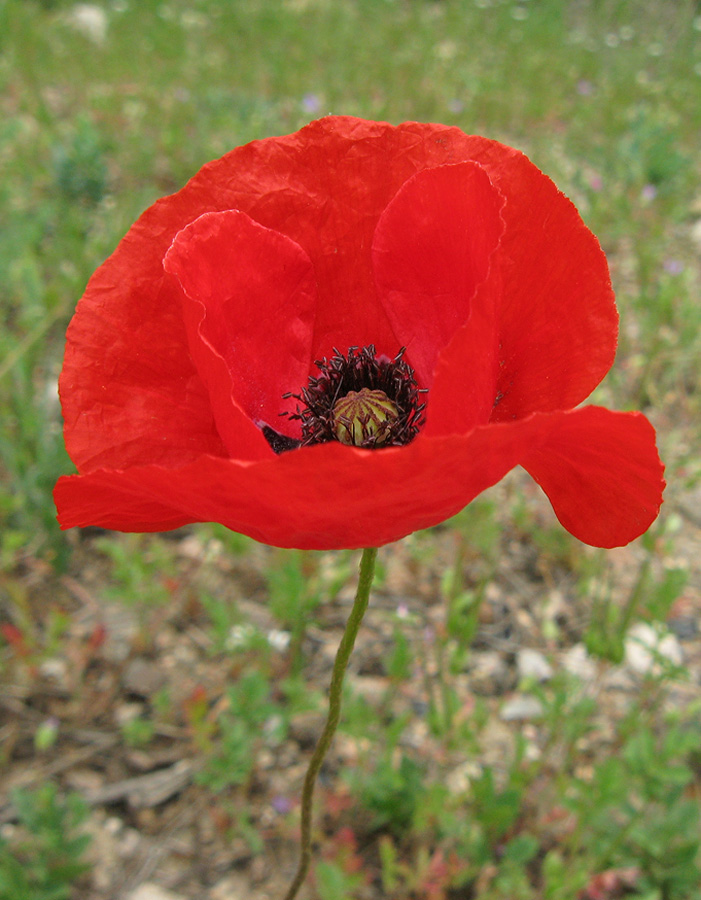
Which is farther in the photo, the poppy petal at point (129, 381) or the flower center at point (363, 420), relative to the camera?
the flower center at point (363, 420)

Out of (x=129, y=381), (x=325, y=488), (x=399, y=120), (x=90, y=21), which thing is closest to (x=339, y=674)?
(x=325, y=488)

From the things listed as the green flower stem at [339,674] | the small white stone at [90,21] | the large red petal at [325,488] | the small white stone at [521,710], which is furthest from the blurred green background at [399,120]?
the large red petal at [325,488]

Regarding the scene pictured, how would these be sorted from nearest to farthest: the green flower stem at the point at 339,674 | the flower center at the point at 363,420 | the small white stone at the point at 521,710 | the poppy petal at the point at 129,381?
the green flower stem at the point at 339,674, the poppy petal at the point at 129,381, the flower center at the point at 363,420, the small white stone at the point at 521,710

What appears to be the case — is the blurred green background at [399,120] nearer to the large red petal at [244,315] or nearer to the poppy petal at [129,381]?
the large red petal at [244,315]

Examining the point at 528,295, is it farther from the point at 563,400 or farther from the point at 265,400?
the point at 265,400

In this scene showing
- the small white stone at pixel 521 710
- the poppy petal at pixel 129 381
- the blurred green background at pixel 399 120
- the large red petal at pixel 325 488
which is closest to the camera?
the large red petal at pixel 325 488

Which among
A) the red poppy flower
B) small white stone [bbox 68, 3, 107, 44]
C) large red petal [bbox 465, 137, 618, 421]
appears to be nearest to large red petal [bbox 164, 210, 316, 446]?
the red poppy flower
